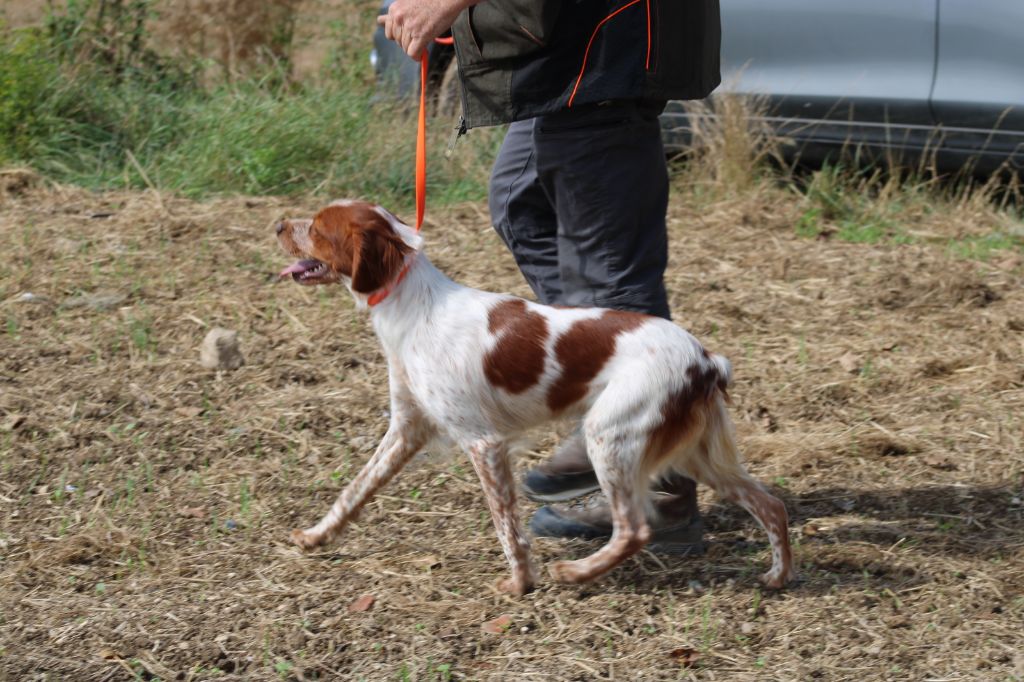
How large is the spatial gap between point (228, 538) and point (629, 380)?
Answer: 1333 mm

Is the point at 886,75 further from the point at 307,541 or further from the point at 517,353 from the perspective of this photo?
the point at 307,541

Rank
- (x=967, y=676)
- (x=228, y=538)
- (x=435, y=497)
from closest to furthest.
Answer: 1. (x=967, y=676)
2. (x=228, y=538)
3. (x=435, y=497)

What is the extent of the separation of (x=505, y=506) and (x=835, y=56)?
3.95 meters

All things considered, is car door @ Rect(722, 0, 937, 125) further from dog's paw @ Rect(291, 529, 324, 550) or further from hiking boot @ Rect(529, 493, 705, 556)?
dog's paw @ Rect(291, 529, 324, 550)

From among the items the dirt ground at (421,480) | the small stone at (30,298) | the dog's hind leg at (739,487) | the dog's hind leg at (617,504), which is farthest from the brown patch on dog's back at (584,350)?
the small stone at (30,298)

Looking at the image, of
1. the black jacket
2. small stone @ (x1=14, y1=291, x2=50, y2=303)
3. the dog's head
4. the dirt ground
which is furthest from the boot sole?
small stone @ (x1=14, y1=291, x2=50, y2=303)

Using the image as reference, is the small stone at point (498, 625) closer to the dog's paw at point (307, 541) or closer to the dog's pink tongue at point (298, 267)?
the dog's paw at point (307, 541)

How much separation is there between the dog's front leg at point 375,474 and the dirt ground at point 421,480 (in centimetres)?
7

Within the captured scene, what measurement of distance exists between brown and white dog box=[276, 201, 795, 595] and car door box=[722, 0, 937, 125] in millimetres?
3467

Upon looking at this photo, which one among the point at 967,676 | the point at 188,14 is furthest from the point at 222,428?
the point at 188,14

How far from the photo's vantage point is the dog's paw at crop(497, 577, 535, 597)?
10.6ft

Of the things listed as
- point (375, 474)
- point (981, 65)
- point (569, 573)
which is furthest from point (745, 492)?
point (981, 65)

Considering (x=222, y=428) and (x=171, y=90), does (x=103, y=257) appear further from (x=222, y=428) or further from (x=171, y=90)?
(x=171, y=90)

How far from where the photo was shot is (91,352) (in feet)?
15.5
